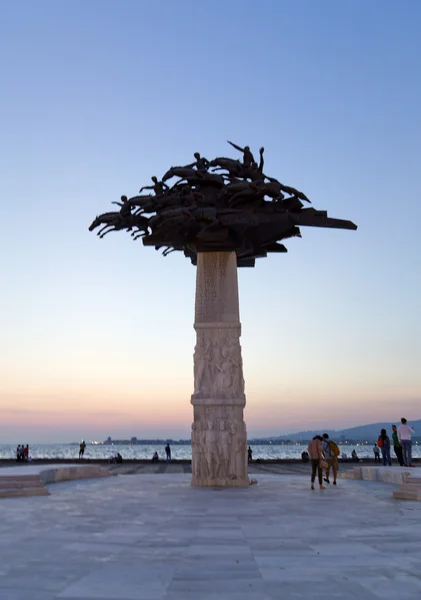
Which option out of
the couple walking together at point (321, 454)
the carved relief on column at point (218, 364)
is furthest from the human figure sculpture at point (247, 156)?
the couple walking together at point (321, 454)

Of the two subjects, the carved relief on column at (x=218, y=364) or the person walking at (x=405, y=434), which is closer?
the carved relief on column at (x=218, y=364)

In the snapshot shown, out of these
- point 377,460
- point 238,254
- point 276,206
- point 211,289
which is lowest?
point 377,460

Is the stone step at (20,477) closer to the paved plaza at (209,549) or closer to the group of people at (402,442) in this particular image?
the paved plaza at (209,549)

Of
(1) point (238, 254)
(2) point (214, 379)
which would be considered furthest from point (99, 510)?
(1) point (238, 254)

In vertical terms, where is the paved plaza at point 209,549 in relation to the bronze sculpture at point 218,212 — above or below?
below

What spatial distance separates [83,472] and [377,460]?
867 inches

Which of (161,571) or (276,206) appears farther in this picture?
(276,206)

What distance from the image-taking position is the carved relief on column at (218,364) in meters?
17.1

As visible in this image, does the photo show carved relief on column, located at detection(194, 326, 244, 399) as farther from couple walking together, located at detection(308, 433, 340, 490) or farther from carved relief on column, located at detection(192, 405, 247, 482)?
couple walking together, located at detection(308, 433, 340, 490)

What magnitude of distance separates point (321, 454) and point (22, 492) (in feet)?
24.8

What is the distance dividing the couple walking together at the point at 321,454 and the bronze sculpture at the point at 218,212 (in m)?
6.23

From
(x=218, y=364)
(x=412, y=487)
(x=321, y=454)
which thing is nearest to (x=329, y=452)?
(x=321, y=454)

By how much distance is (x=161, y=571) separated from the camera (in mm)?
5891

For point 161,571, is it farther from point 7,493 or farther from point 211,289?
point 211,289
